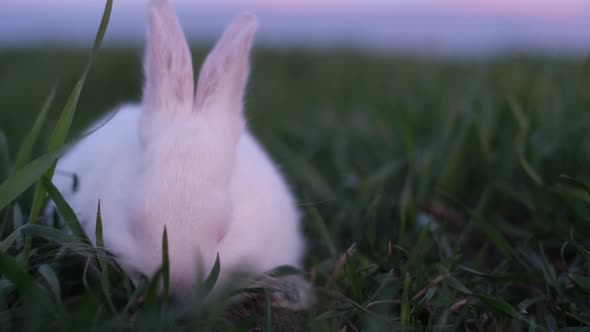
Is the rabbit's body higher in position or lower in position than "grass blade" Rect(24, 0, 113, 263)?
lower

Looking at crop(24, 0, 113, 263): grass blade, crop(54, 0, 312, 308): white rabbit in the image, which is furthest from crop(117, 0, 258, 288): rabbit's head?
crop(24, 0, 113, 263): grass blade

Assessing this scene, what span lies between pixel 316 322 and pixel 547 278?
3.04 feet

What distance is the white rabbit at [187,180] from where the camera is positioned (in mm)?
1901

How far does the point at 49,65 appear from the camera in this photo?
256 inches

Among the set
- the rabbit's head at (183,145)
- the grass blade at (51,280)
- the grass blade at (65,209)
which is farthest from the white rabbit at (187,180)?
the grass blade at (51,280)

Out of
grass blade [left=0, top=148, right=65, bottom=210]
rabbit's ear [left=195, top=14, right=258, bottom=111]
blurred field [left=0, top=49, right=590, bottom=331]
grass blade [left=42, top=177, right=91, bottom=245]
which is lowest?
blurred field [left=0, top=49, right=590, bottom=331]

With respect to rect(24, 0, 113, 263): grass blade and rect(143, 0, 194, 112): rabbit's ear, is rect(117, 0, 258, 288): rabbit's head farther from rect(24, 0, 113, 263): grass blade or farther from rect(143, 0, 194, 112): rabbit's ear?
rect(24, 0, 113, 263): grass blade

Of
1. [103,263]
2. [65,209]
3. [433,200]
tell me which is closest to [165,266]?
[103,263]

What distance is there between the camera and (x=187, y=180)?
1.97 m

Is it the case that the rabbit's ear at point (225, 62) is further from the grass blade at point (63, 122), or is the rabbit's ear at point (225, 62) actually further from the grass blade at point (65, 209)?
the grass blade at point (65, 209)

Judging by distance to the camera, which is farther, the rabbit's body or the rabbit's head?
the rabbit's body

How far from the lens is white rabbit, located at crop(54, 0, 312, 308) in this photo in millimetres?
1901

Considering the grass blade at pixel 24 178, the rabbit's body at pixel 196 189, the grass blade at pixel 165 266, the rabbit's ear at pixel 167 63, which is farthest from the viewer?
the rabbit's ear at pixel 167 63

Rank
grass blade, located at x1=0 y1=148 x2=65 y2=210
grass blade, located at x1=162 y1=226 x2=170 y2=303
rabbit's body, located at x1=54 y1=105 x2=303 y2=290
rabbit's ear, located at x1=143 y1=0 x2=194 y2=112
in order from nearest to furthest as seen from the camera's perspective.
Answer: grass blade, located at x1=162 y1=226 x2=170 y2=303 → grass blade, located at x1=0 y1=148 x2=65 y2=210 → rabbit's body, located at x1=54 y1=105 x2=303 y2=290 → rabbit's ear, located at x1=143 y1=0 x2=194 y2=112
